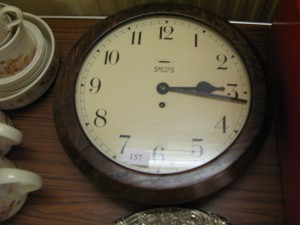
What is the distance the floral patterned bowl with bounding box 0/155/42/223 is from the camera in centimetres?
59

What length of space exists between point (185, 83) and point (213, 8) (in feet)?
0.85

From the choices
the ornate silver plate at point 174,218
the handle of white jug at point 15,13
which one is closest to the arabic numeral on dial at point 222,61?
the ornate silver plate at point 174,218

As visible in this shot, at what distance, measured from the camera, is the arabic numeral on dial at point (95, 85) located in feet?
2.27

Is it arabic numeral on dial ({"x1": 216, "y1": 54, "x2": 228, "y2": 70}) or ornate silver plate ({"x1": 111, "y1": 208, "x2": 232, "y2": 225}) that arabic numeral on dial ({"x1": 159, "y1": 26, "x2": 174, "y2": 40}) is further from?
ornate silver plate ({"x1": 111, "y1": 208, "x2": 232, "y2": 225})

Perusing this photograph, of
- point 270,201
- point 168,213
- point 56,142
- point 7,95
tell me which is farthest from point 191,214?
point 7,95

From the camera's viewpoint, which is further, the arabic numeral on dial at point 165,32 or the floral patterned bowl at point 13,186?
the arabic numeral on dial at point 165,32

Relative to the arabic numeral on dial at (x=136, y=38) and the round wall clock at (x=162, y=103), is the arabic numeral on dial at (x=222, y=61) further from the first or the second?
the arabic numeral on dial at (x=136, y=38)

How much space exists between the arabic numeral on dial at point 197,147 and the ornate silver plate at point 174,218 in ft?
0.33

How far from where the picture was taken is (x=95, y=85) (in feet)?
2.29

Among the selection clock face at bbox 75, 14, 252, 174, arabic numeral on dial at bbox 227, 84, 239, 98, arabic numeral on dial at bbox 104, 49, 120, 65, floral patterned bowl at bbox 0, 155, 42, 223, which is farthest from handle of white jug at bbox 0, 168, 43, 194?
arabic numeral on dial at bbox 227, 84, 239, 98

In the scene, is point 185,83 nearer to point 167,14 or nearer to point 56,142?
point 167,14

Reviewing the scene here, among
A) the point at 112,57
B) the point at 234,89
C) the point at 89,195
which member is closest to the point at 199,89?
the point at 234,89

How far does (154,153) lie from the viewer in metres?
0.64

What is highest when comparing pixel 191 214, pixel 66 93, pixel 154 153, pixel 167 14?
pixel 167 14
